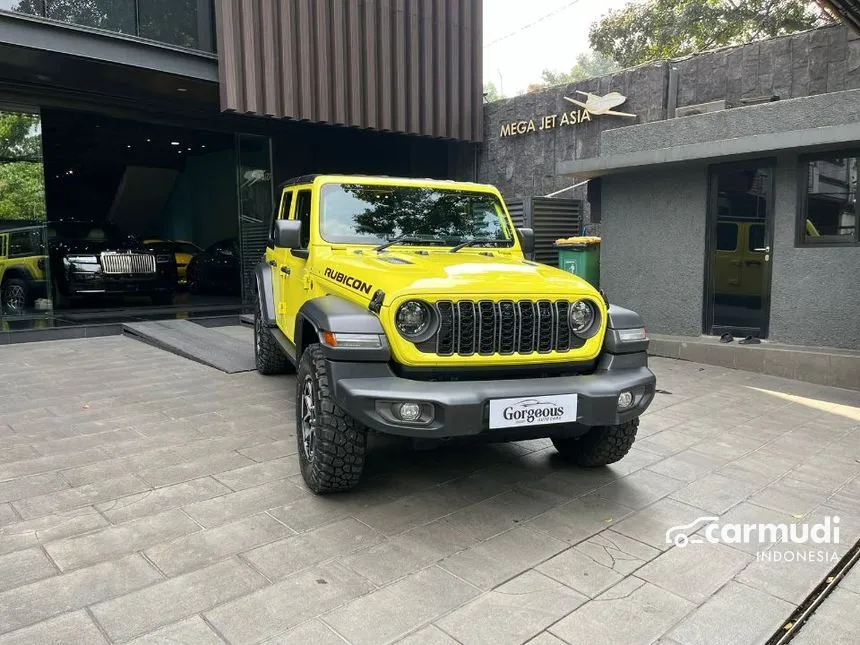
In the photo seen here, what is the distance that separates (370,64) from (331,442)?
373 inches

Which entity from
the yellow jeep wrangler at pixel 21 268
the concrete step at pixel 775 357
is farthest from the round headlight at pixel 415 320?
the yellow jeep wrangler at pixel 21 268

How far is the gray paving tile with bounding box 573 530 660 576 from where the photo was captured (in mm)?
2863

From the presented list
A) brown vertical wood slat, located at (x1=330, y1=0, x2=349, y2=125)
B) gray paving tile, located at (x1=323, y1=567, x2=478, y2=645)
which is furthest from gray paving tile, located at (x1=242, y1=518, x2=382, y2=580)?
brown vertical wood slat, located at (x1=330, y1=0, x2=349, y2=125)

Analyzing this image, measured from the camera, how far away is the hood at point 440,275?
3.29 m

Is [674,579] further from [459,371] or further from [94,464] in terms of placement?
[94,464]

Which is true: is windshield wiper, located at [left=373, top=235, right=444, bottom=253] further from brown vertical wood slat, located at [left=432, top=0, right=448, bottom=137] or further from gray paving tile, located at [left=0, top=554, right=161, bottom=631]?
brown vertical wood slat, located at [left=432, top=0, right=448, bottom=137]

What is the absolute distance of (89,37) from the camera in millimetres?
8484

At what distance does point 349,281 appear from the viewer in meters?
3.70

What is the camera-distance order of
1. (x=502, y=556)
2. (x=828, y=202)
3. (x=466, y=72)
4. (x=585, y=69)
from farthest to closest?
1. (x=585, y=69)
2. (x=466, y=72)
3. (x=828, y=202)
4. (x=502, y=556)

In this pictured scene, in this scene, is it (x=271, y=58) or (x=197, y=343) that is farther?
(x=271, y=58)

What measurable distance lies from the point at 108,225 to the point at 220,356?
6.29 meters

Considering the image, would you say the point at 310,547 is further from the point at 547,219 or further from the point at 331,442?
the point at 547,219

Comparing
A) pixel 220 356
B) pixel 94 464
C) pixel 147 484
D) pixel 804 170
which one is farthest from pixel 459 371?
pixel 804 170

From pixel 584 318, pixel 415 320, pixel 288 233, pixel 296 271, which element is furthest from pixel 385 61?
pixel 415 320
